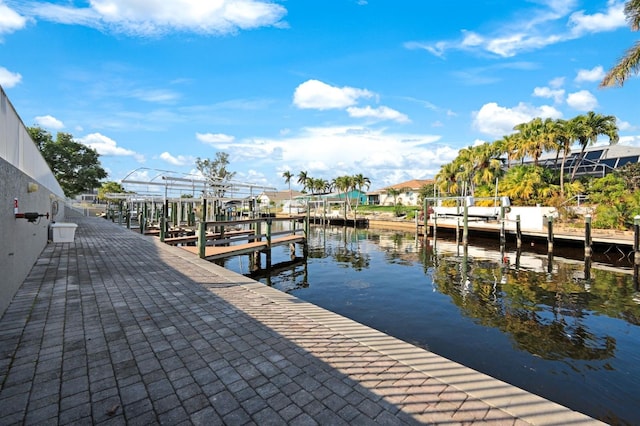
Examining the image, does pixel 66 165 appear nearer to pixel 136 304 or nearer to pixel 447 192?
pixel 136 304

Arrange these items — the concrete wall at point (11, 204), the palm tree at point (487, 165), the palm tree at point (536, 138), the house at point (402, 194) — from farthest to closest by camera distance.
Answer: the house at point (402, 194) < the palm tree at point (487, 165) < the palm tree at point (536, 138) < the concrete wall at point (11, 204)

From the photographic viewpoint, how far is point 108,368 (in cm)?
296

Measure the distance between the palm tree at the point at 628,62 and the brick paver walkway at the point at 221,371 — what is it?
726 inches

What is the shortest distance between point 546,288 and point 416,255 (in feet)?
24.4

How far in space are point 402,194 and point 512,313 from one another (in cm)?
5884

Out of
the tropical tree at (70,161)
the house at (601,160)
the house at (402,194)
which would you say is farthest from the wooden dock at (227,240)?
the house at (402,194)

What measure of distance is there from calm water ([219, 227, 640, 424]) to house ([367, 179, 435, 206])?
45035mm

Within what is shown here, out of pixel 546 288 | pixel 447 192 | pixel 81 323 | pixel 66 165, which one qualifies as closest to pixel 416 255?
pixel 546 288

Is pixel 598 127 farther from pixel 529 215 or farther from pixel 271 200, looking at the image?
pixel 271 200

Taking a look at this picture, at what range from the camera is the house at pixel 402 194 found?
62688 mm

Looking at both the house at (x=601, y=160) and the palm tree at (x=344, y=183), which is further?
the palm tree at (x=344, y=183)

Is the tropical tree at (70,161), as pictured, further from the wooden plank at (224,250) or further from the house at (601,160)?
the house at (601,160)

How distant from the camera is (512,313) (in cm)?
791

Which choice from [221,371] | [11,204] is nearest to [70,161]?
[11,204]
